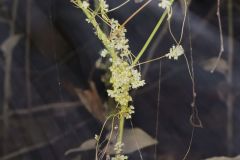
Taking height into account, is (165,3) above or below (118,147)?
above

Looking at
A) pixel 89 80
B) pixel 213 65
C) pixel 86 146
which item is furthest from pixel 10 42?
pixel 213 65

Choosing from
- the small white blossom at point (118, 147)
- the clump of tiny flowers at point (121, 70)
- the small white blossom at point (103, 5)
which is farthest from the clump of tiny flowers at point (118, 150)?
the small white blossom at point (103, 5)

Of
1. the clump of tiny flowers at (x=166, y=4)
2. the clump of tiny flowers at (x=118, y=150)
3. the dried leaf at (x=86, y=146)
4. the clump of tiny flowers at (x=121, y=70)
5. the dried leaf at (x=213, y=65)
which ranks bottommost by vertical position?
the clump of tiny flowers at (x=118, y=150)

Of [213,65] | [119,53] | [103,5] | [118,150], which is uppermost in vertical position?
[103,5]

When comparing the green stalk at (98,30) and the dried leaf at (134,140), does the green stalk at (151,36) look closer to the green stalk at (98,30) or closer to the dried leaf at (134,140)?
the green stalk at (98,30)

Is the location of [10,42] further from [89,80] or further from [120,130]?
[120,130]

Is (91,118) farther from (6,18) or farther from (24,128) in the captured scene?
(6,18)

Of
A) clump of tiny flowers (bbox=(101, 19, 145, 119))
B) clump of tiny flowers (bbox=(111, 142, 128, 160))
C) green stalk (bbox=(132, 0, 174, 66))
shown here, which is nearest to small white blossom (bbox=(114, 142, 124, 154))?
clump of tiny flowers (bbox=(111, 142, 128, 160))

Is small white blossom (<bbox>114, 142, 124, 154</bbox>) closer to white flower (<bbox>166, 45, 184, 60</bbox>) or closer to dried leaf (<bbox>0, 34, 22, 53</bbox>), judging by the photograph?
white flower (<bbox>166, 45, 184, 60</bbox>)
